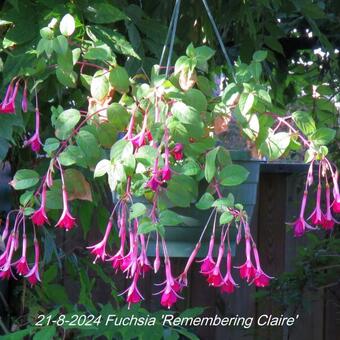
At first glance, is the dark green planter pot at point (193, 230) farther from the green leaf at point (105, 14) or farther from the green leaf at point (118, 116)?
the green leaf at point (105, 14)

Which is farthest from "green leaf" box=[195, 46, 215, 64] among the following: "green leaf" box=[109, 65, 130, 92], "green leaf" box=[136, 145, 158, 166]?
"green leaf" box=[136, 145, 158, 166]

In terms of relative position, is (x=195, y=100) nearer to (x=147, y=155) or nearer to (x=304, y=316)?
(x=147, y=155)

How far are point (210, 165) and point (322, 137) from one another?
0.16 m

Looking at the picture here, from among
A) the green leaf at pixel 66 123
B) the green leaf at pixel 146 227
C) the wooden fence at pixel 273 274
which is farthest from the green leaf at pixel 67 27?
the wooden fence at pixel 273 274

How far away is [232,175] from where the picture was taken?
38.3 inches

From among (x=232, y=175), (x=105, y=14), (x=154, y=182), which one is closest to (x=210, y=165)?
(x=232, y=175)

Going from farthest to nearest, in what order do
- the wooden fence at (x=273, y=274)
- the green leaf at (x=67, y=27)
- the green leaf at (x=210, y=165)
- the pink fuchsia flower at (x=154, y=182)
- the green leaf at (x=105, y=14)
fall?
1. the wooden fence at (x=273, y=274)
2. the green leaf at (x=105, y=14)
3. the green leaf at (x=67, y=27)
4. the green leaf at (x=210, y=165)
5. the pink fuchsia flower at (x=154, y=182)

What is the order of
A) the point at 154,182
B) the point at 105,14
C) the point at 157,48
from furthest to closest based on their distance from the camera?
1. the point at 157,48
2. the point at 105,14
3. the point at 154,182

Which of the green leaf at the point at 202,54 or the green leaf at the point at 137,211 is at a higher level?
the green leaf at the point at 202,54

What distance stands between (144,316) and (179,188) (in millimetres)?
790

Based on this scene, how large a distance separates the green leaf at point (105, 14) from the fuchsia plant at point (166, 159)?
0.80 feet

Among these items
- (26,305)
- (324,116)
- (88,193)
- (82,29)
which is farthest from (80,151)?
(26,305)

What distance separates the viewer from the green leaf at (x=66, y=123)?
3.25ft

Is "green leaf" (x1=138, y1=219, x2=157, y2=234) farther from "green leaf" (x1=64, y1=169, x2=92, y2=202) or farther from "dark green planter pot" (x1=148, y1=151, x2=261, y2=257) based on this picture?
"dark green planter pot" (x1=148, y1=151, x2=261, y2=257)
